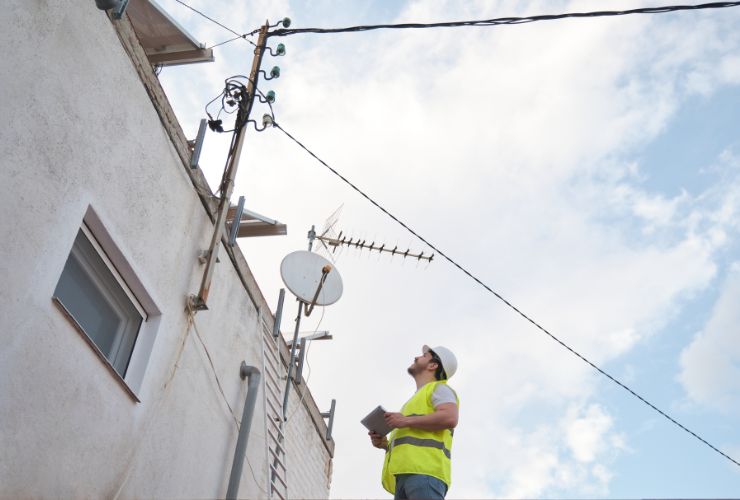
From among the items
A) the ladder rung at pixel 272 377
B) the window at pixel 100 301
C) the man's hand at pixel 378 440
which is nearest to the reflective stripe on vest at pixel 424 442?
the man's hand at pixel 378 440

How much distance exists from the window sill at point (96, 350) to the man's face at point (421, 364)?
6.06 feet

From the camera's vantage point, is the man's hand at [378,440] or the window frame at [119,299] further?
the man's hand at [378,440]

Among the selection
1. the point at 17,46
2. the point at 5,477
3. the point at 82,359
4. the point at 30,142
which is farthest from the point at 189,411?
the point at 17,46

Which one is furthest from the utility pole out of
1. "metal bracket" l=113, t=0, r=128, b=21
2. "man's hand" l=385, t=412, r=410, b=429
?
"man's hand" l=385, t=412, r=410, b=429

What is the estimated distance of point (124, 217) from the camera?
5117 mm

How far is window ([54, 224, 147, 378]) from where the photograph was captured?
4793 millimetres

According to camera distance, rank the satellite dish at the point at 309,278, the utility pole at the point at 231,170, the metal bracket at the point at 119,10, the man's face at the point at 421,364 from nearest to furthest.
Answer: the metal bracket at the point at 119,10, the man's face at the point at 421,364, the utility pole at the point at 231,170, the satellite dish at the point at 309,278

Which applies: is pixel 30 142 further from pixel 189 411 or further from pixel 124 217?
pixel 189 411

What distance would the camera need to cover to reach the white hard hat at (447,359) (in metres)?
5.27

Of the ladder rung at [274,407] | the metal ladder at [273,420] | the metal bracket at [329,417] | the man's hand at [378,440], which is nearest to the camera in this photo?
the man's hand at [378,440]

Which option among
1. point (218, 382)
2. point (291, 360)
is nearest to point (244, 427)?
point (218, 382)

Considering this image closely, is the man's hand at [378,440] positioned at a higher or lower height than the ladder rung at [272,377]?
lower

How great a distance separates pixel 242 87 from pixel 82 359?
3.17 metres

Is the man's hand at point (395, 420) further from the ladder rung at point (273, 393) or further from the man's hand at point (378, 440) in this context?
the ladder rung at point (273, 393)
